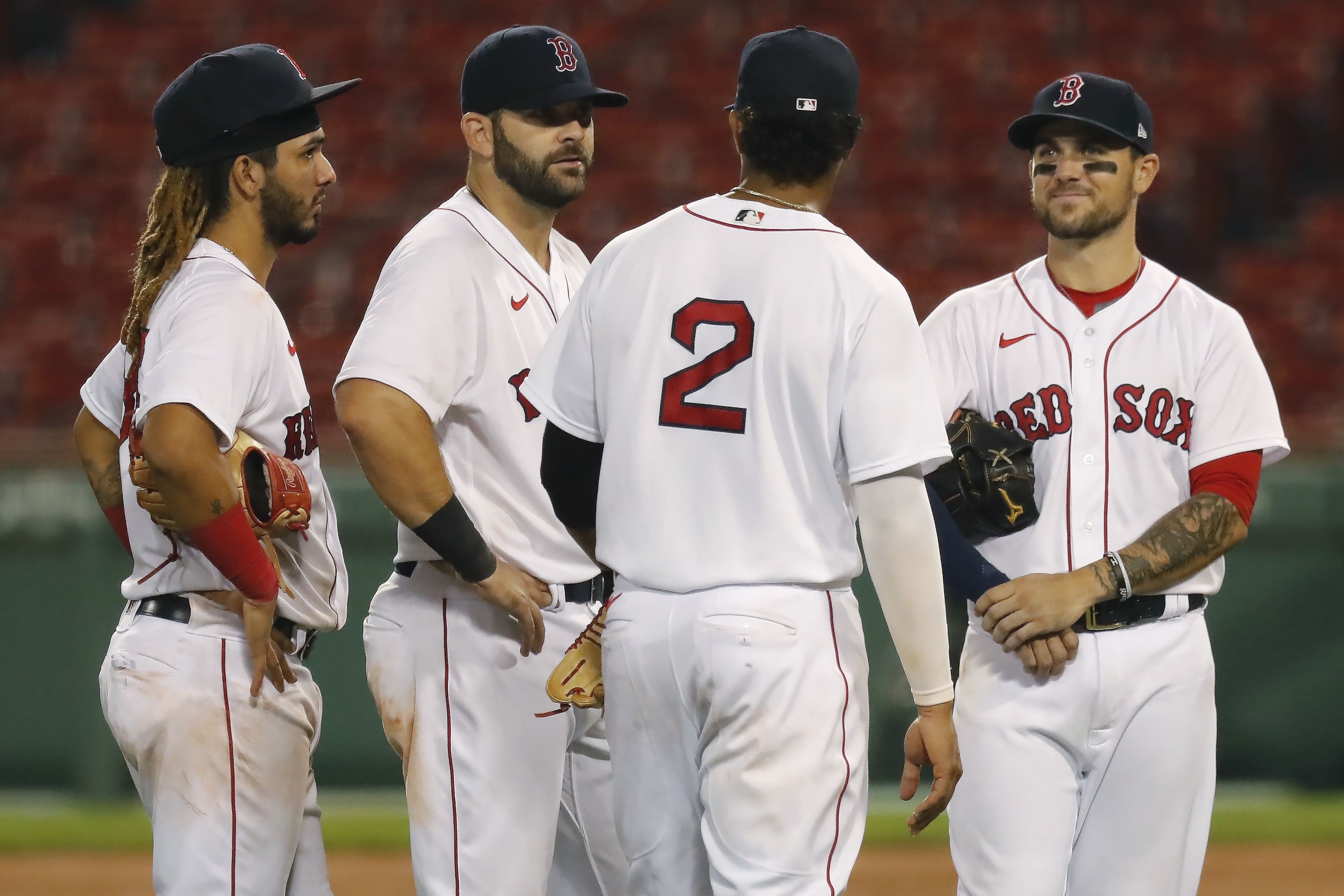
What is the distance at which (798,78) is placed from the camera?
2.54 meters

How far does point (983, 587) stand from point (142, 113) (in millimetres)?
7817

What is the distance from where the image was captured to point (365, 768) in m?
6.18

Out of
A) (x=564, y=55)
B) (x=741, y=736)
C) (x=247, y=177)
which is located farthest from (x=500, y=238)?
(x=741, y=736)

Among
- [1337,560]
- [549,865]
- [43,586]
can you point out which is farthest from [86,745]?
[1337,560]

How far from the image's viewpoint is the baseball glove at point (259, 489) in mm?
2682

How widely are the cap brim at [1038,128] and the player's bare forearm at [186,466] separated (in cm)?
162

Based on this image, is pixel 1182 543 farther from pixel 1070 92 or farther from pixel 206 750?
pixel 206 750

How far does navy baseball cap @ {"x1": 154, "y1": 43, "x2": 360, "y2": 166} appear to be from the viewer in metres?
2.84

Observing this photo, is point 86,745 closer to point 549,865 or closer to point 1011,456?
point 549,865

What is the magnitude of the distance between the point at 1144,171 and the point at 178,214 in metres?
1.86

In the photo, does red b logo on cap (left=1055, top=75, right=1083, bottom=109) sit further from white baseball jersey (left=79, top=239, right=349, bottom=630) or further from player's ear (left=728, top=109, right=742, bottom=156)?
white baseball jersey (left=79, top=239, right=349, bottom=630)

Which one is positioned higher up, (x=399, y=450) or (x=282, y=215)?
(x=282, y=215)

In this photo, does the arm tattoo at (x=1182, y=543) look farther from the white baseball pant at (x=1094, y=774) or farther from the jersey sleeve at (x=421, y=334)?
the jersey sleeve at (x=421, y=334)

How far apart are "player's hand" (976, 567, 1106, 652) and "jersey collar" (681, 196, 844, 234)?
2.75ft
